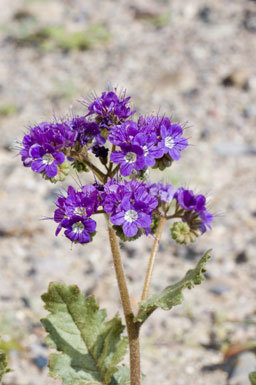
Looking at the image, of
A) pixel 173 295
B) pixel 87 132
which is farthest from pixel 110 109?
pixel 173 295

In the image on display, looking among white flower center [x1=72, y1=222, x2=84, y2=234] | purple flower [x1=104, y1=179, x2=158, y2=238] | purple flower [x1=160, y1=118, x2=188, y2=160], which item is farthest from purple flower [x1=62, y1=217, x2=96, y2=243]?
purple flower [x1=160, y1=118, x2=188, y2=160]

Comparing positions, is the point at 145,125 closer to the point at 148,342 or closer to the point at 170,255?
the point at 148,342

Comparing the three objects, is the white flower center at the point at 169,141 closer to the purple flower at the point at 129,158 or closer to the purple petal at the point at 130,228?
the purple flower at the point at 129,158

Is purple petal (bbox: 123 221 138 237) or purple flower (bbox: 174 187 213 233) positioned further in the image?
purple flower (bbox: 174 187 213 233)

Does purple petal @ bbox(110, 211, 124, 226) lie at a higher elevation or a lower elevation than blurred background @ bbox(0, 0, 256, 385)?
lower

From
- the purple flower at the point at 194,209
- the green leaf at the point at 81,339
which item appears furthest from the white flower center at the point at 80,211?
the green leaf at the point at 81,339

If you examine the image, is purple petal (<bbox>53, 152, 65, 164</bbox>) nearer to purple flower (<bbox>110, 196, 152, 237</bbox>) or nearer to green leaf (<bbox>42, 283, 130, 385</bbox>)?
purple flower (<bbox>110, 196, 152, 237</bbox>)

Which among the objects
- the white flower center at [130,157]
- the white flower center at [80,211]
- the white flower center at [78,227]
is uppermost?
the white flower center at [130,157]

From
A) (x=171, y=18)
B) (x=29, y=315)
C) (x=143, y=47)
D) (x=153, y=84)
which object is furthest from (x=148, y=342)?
(x=171, y=18)

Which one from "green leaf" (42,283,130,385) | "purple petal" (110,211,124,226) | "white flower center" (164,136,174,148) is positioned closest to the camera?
"purple petal" (110,211,124,226)
